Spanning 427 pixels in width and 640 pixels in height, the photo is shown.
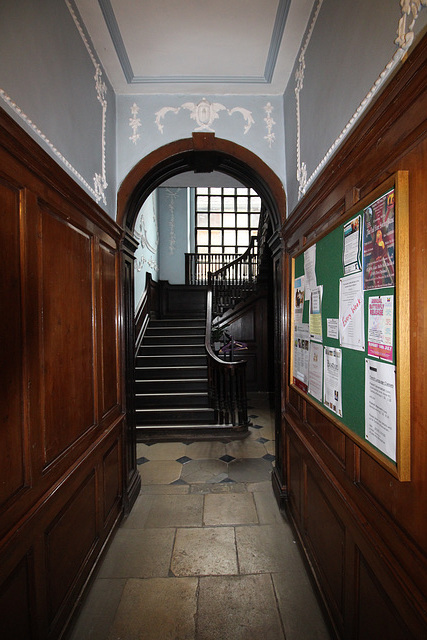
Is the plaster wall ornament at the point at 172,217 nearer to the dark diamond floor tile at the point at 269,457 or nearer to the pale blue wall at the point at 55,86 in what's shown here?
the dark diamond floor tile at the point at 269,457

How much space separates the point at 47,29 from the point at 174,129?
1252 mm

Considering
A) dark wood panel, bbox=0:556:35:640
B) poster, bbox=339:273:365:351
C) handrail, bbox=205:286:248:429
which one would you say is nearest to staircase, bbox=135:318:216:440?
handrail, bbox=205:286:248:429

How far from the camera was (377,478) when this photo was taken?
3.86 ft

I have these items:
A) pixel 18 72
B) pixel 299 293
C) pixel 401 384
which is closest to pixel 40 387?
pixel 18 72

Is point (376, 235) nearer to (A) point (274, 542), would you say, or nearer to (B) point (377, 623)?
(B) point (377, 623)

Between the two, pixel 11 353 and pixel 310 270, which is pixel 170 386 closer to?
pixel 310 270

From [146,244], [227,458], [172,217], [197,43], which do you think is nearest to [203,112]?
[197,43]

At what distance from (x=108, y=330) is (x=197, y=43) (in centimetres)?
203

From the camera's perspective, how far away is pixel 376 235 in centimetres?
110

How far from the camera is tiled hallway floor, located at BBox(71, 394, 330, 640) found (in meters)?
1.67

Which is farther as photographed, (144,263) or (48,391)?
(144,263)

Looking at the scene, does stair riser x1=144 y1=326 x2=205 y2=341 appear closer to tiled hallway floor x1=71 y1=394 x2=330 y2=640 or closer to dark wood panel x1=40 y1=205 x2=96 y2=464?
tiled hallway floor x1=71 y1=394 x2=330 y2=640

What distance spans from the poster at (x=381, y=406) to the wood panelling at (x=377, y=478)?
0.07 m

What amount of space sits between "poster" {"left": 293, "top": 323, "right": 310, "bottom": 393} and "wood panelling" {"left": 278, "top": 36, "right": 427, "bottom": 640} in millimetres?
236
